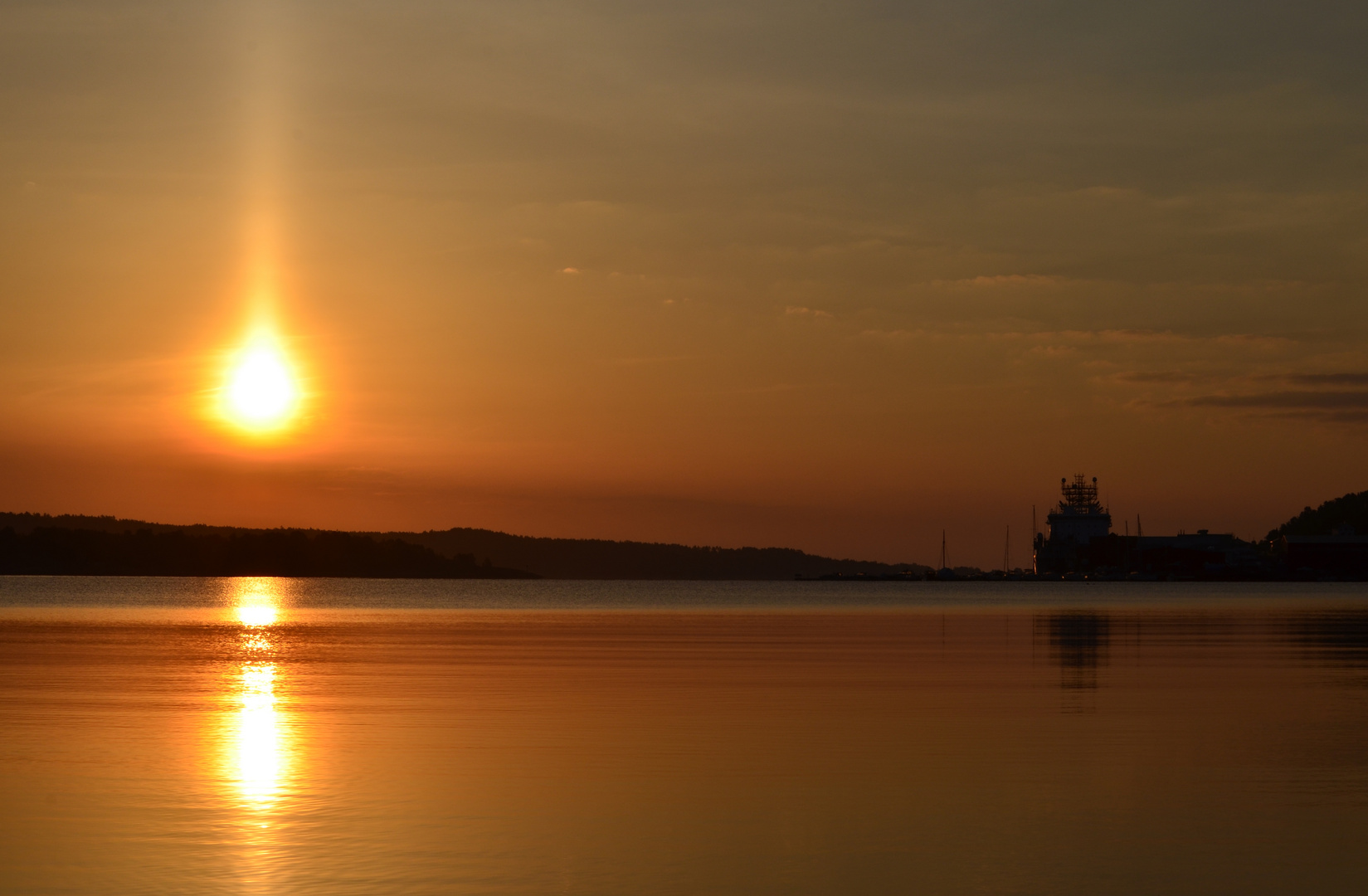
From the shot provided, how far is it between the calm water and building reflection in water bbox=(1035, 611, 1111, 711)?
0.55 metres

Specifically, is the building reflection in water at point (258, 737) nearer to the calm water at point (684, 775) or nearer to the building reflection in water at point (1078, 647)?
the calm water at point (684, 775)

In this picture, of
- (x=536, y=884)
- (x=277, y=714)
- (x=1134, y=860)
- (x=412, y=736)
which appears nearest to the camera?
(x=536, y=884)

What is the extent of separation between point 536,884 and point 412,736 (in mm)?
13406

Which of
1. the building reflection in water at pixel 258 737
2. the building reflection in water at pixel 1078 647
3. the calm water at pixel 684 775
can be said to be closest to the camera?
the calm water at pixel 684 775

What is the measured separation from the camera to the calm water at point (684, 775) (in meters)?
17.7

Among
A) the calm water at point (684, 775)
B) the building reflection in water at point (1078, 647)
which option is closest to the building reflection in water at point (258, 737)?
the calm water at point (684, 775)

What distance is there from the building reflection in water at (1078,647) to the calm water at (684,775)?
1.82ft

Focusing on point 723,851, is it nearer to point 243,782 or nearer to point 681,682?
point 243,782

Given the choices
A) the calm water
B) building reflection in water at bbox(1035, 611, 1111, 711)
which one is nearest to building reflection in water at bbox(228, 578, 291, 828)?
the calm water

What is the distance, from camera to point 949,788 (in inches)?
931

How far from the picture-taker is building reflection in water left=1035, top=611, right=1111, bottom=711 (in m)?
42.7

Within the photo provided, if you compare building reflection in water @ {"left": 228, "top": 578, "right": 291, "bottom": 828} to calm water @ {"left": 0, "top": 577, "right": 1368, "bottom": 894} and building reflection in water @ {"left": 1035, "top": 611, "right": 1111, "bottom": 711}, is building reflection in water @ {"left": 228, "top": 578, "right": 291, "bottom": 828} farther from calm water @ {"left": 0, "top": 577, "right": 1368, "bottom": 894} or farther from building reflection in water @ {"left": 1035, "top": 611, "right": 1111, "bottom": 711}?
building reflection in water @ {"left": 1035, "top": 611, "right": 1111, "bottom": 711}

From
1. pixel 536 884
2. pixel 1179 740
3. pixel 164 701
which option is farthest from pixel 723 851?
pixel 164 701

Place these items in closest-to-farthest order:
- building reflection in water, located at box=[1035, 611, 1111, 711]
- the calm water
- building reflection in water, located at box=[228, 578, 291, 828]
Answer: the calm water → building reflection in water, located at box=[228, 578, 291, 828] → building reflection in water, located at box=[1035, 611, 1111, 711]
